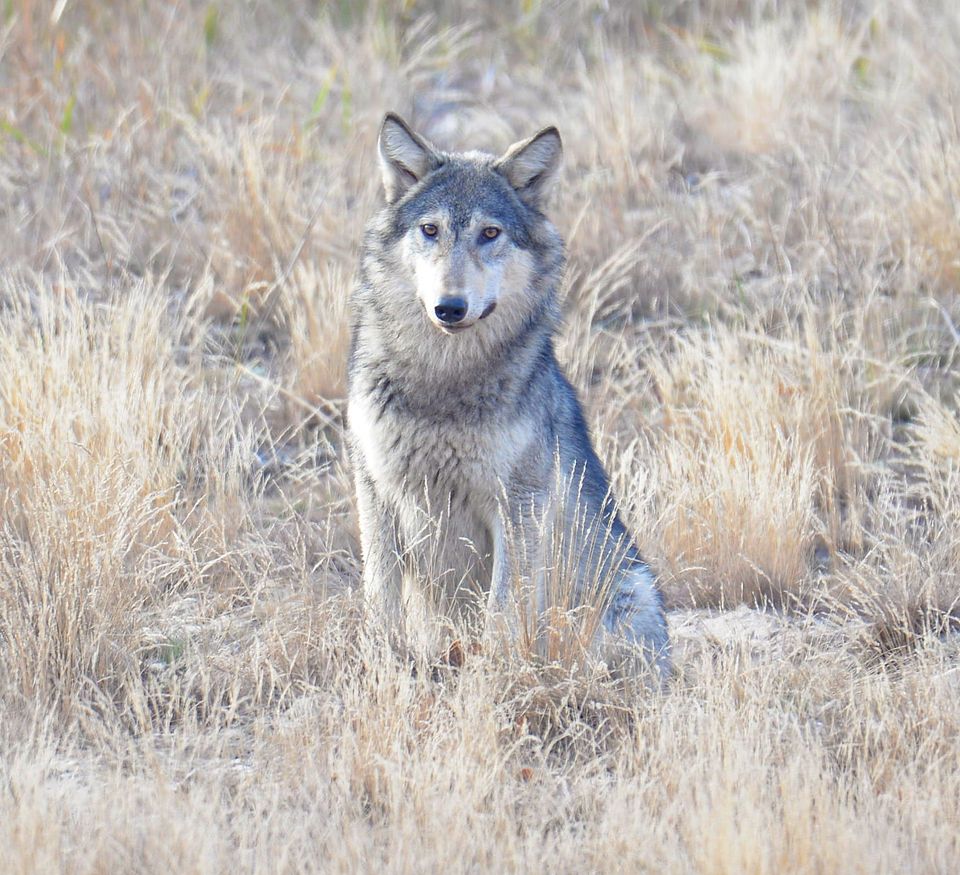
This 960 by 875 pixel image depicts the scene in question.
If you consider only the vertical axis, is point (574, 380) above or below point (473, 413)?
below

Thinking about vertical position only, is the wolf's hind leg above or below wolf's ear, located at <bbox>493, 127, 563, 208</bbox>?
below

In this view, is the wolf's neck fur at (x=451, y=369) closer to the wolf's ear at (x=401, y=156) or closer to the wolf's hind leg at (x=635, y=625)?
the wolf's ear at (x=401, y=156)

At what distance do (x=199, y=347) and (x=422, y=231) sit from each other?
100 inches

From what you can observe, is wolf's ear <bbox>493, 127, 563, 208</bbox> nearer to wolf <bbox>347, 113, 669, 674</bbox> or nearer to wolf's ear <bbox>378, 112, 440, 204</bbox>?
wolf <bbox>347, 113, 669, 674</bbox>

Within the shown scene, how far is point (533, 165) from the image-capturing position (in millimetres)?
5062

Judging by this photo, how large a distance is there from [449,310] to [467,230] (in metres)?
0.45

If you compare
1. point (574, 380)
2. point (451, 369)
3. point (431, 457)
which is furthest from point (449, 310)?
point (574, 380)

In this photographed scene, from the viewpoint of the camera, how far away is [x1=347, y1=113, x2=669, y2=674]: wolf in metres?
4.65

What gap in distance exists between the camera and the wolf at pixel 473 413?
465 cm

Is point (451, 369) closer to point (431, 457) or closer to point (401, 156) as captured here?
point (431, 457)

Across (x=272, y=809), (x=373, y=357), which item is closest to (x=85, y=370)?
(x=373, y=357)

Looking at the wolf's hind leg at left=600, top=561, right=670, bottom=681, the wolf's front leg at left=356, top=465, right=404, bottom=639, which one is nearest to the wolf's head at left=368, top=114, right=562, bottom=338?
the wolf's front leg at left=356, top=465, right=404, bottom=639

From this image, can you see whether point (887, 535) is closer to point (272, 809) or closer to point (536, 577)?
point (536, 577)

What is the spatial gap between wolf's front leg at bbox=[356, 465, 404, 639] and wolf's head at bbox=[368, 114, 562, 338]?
673 millimetres
